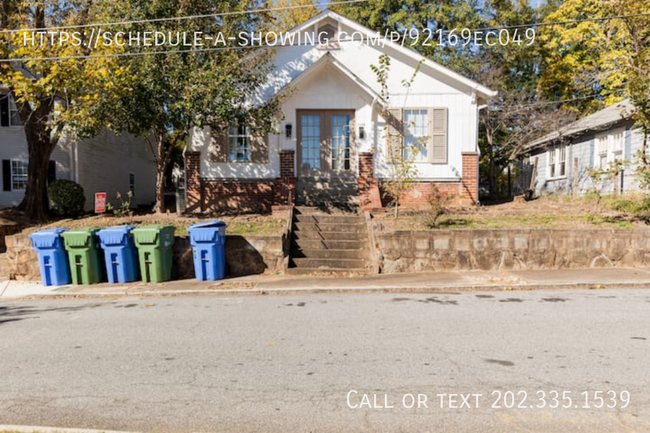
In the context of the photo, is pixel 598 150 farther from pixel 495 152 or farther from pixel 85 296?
pixel 85 296

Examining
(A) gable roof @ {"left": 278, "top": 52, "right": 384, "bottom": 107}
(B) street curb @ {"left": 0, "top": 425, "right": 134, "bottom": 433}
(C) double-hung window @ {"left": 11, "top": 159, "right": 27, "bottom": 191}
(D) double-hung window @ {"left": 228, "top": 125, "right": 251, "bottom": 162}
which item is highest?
(A) gable roof @ {"left": 278, "top": 52, "right": 384, "bottom": 107}

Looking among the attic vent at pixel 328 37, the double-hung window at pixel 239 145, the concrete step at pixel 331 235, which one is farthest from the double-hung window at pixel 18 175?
the concrete step at pixel 331 235

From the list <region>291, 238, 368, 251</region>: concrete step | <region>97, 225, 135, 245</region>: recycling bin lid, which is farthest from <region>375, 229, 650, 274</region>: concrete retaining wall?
<region>97, 225, 135, 245</region>: recycling bin lid

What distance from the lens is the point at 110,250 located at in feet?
35.2

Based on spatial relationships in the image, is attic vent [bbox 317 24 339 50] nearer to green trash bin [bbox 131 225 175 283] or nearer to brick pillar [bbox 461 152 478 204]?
brick pillar [bbox 461 152 478 204]

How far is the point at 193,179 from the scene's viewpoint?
650 inches

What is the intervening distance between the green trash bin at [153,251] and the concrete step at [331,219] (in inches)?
152

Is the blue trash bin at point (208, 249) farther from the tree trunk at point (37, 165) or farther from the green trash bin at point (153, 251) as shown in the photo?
the tree trunk at point (37, 165)

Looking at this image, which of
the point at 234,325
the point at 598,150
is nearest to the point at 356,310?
the point at 234,325

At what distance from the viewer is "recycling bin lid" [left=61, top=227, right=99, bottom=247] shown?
1062 centimetres

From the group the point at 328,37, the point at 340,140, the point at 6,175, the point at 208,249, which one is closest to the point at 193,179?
the point at 340,140

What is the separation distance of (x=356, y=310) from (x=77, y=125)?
975 cm

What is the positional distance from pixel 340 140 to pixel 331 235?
507cm

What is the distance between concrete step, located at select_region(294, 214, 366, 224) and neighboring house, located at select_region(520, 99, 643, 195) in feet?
29.0
